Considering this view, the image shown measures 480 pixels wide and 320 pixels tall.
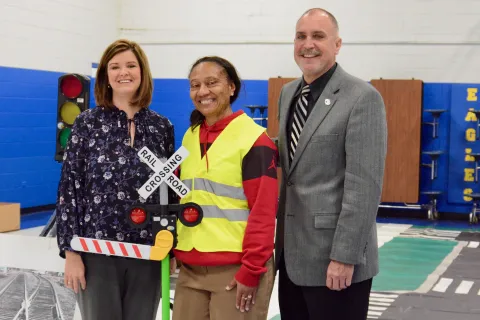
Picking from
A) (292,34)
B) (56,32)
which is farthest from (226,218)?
(292,34)

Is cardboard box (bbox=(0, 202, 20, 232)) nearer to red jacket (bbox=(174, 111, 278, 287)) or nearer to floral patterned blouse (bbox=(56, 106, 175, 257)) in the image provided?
floral patterned blouse (bbox=(56, 106, 175, 257))

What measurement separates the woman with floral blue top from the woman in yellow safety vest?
24 centimetres

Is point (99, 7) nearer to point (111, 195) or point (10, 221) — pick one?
point (10, 221)

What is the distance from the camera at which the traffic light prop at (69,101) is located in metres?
4.64

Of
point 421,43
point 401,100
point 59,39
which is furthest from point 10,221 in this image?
point 421,43

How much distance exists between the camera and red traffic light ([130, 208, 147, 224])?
2.38m

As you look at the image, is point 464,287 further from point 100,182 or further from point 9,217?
point 9,217

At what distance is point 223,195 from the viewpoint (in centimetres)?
242

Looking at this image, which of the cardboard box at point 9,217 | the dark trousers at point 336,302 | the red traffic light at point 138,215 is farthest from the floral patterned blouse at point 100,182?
the cardboard box at point 9,217

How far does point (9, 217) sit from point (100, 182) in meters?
6.06

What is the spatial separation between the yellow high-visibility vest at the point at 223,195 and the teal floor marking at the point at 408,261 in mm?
4010

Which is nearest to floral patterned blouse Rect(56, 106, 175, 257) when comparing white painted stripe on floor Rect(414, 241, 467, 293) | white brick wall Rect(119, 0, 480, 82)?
white painted stripe on floor Rect(414, 241, 467, 293)

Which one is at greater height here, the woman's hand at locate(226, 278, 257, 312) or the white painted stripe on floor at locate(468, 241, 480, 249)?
the woman's hand at locate(226, 278, 257, 312)

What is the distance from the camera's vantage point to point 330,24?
2.55 m
